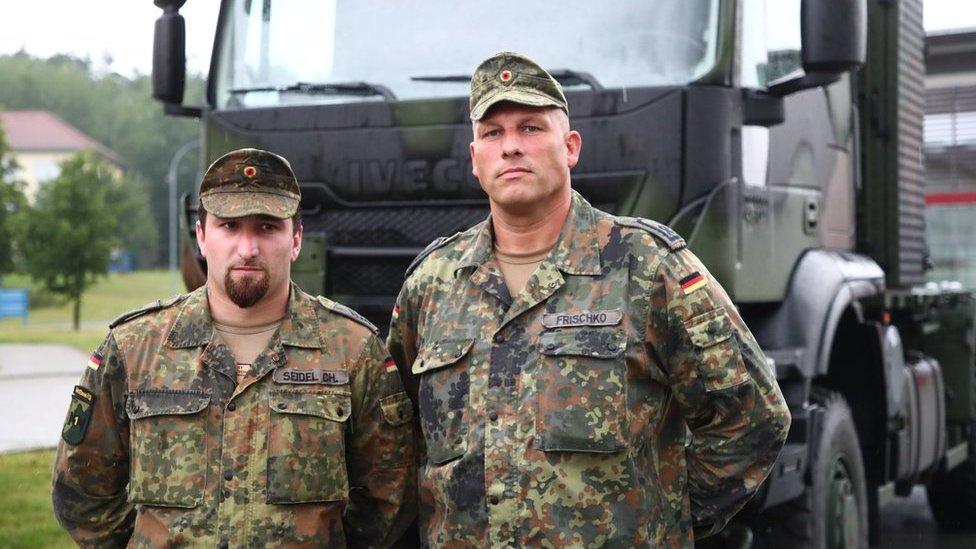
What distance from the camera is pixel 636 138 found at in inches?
163

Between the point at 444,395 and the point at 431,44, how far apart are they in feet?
6.58

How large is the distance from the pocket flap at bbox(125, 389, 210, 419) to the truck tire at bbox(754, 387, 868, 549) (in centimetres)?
258

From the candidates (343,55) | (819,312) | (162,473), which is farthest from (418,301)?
(819,312)

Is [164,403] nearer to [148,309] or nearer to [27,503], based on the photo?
[148,309]

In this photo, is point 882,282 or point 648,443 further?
point 882,282

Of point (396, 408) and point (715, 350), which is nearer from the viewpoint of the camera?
point (715, 350)

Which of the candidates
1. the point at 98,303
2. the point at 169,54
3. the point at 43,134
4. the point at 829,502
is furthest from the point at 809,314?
the point at 43,134

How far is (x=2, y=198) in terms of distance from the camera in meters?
34.9

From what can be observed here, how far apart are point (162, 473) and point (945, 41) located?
26.9ft

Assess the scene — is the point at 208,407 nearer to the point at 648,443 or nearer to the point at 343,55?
the point at 648,443

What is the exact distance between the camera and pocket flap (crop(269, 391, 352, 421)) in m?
2.78

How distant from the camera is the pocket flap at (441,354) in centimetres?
274

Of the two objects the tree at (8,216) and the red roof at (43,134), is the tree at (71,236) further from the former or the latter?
the red roof at (43,134)

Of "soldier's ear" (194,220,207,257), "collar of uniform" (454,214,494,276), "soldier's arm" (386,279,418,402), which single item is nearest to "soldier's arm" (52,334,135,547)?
"soldier's ear" (194,220,207,257)
